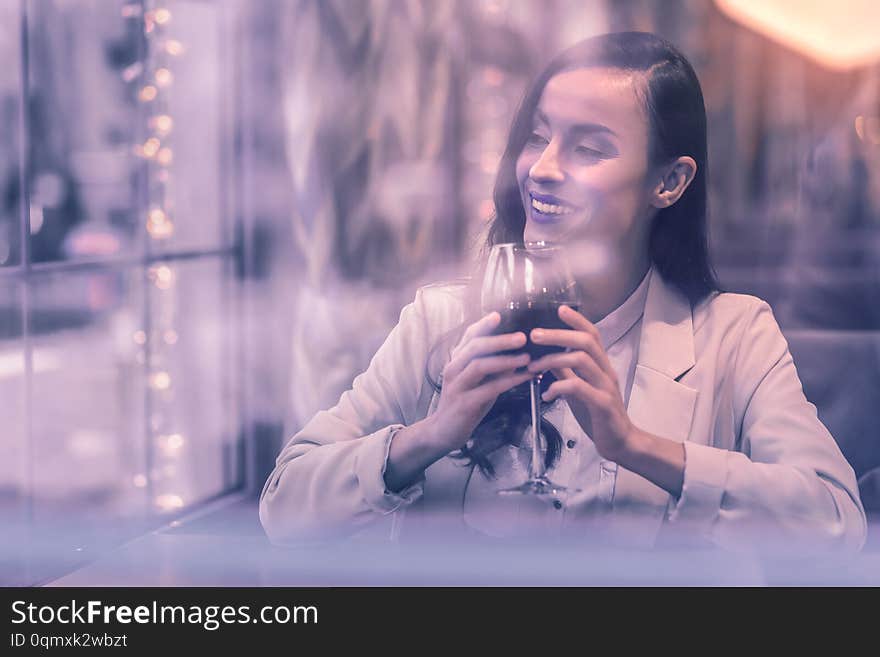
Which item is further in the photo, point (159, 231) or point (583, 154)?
point (159, 231)

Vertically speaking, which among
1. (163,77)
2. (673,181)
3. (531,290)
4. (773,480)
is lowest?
(773,480)

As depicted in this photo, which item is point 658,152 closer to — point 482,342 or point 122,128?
point 482,342

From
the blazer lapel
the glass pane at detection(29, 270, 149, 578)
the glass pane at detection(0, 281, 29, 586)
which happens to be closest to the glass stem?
the blazer lapel

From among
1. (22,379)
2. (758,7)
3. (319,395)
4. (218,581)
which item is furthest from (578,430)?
(319,395)

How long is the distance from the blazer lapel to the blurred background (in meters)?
0.26

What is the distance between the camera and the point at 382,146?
8.42 ft

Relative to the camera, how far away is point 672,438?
1.14m

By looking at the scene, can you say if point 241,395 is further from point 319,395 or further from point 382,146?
point 382,146

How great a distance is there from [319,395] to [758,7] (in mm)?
1341

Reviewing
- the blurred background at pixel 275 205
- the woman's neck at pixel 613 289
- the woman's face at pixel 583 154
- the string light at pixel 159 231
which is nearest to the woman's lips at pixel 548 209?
the woman's face at pixel 583 154

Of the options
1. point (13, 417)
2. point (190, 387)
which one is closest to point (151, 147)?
point (190, 387)

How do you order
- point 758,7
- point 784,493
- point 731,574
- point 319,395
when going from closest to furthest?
point 784,493 < point 731,574 < point 758,7 < point 319,395

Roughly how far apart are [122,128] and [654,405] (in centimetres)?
154

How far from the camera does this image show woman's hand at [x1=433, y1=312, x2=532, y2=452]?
3.21 ft
